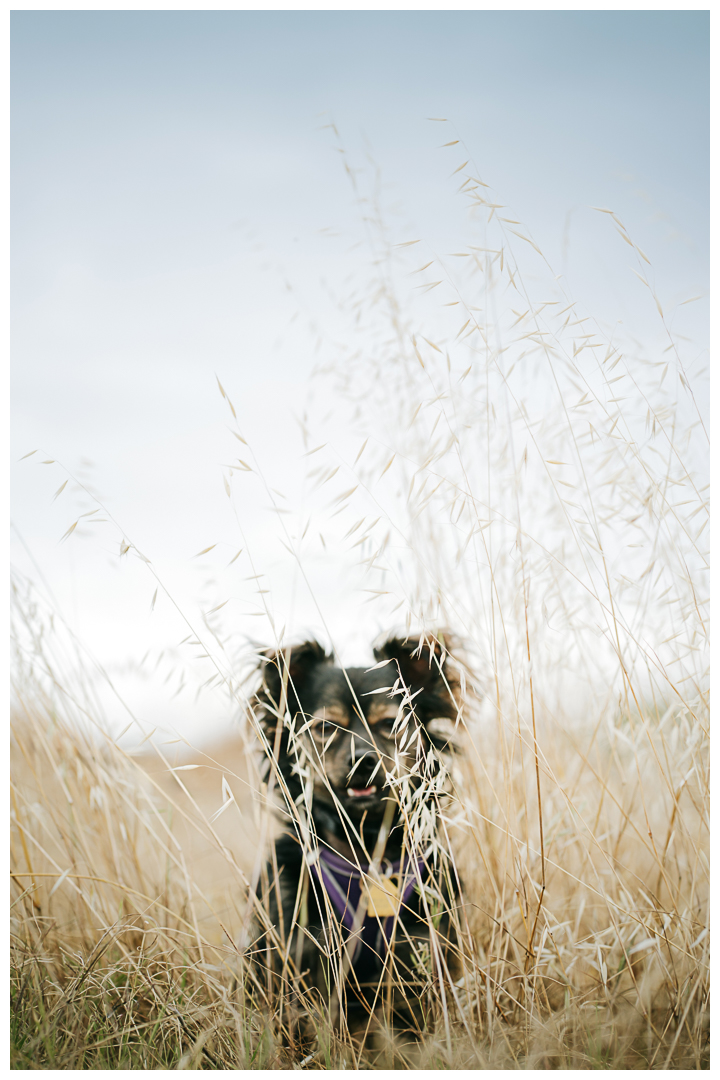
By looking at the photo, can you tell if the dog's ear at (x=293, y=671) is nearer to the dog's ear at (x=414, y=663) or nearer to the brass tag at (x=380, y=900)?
the dog's ear at (x=414, y=663)

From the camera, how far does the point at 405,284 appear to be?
6.29ft

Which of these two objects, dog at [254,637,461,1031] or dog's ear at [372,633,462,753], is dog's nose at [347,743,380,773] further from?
dog's ear at [372,633,462,753]

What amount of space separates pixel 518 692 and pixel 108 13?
2459mm

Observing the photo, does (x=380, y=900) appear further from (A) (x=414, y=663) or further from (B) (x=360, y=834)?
(A) (x=414, y=663)

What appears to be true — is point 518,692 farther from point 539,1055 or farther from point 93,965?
point 93,965

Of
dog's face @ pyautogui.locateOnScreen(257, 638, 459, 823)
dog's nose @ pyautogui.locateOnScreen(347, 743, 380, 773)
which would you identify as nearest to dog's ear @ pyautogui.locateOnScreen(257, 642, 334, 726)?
dog's face @ pyautogui.locateOnScreen(257, 638, 459, 823)

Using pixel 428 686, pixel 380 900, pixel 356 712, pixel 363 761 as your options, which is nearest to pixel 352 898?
pixel 380 900

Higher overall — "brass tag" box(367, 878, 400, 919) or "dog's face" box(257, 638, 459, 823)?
"dog's face" box(257, 638, 459, 823)

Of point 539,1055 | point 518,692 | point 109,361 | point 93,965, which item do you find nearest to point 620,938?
point 539,1055

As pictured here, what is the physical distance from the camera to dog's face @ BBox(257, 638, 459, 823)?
6.11ft

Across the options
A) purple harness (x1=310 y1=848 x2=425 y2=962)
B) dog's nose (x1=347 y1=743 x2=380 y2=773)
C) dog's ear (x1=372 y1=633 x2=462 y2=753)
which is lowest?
purple harness (x1=310 y1=848 x2=425 y2=962)

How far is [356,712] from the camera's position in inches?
80.6

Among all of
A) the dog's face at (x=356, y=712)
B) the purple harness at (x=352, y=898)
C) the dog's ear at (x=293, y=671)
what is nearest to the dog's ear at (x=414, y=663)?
the dog's face at (x=356, y=712)

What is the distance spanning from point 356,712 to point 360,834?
37 centimetres
